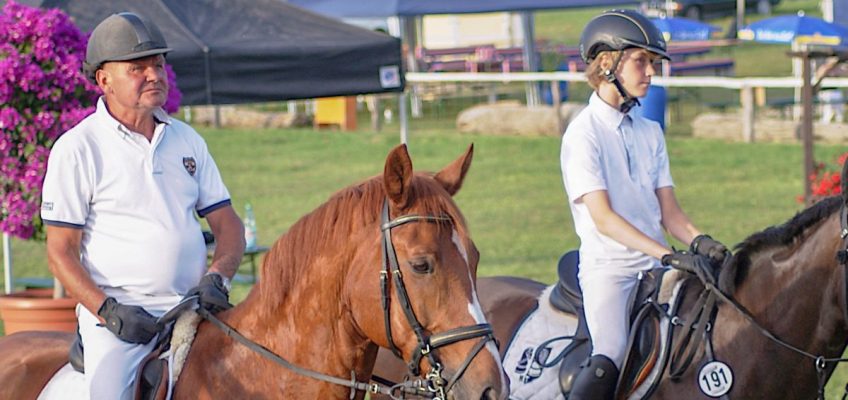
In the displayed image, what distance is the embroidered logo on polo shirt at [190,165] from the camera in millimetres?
4465

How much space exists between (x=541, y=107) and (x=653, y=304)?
18.9 metres

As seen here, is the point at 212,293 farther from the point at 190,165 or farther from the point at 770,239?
the point at 770,239

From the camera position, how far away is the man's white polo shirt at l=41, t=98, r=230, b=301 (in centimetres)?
423

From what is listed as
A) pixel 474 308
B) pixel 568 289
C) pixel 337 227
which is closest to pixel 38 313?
pixel 568 289

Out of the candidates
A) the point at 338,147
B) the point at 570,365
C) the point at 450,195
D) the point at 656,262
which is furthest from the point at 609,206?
the point at 338,147

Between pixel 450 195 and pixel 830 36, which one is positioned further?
pixel 830 36

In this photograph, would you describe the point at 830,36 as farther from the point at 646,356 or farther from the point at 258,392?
the point at 258,392

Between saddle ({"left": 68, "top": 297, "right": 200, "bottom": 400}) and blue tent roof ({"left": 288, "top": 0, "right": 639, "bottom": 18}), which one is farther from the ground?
blue tent roof ({"left": 288, "top": 0, "right": 639, "bottom": 18})

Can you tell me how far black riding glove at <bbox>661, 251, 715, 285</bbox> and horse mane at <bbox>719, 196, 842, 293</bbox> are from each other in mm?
72

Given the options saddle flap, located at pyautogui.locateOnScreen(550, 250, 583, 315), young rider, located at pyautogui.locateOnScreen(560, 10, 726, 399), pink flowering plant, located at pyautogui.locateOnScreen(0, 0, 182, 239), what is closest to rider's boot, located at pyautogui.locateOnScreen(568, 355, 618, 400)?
young rider, located at pyautogui.locateOnScreen(560, 10, 726, 399)

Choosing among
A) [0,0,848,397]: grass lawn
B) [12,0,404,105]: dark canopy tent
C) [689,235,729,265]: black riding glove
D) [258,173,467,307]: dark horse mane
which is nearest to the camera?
[258,173,467,307]: dark horse mane

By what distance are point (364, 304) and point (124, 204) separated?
3.33ft

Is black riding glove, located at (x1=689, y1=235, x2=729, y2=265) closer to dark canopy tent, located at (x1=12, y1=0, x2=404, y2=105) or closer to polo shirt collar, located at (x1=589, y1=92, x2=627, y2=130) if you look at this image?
polo shirt collar, located at (x1=589, y1=92, x2=627, y2=130)

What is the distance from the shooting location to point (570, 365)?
574 cm
